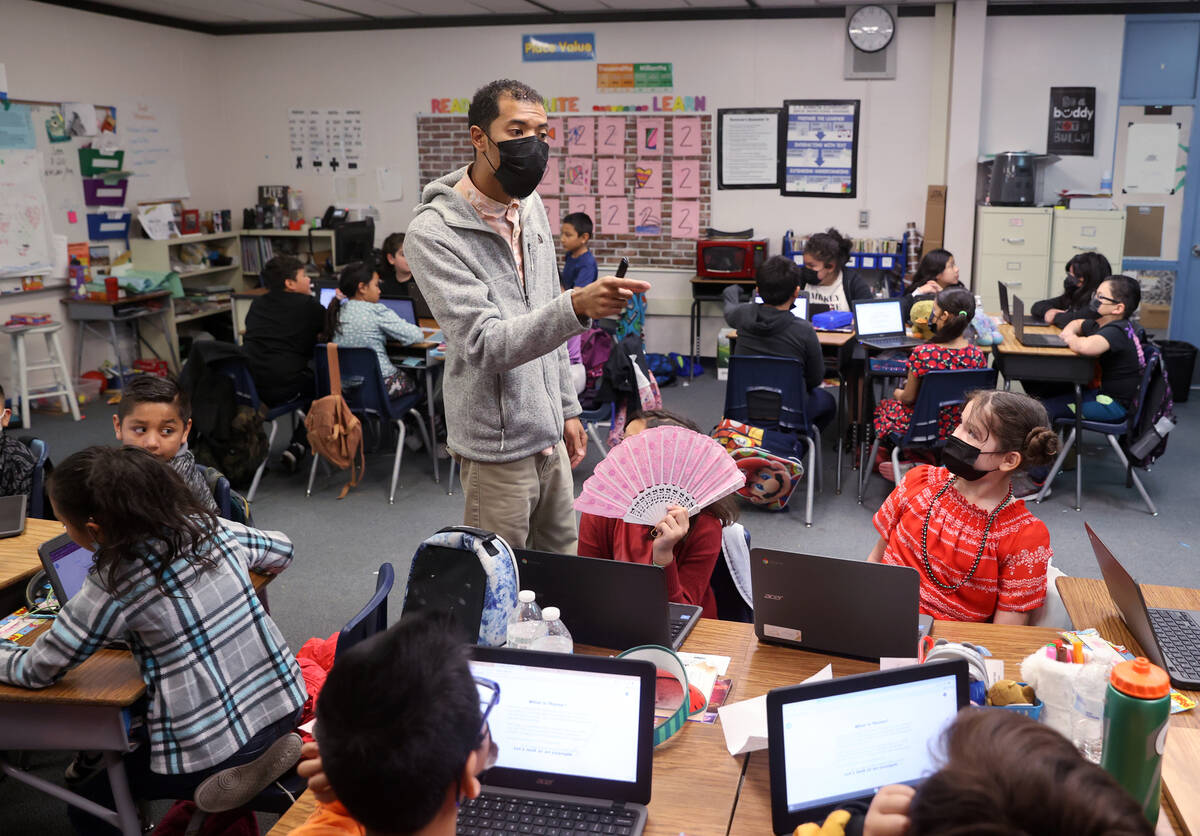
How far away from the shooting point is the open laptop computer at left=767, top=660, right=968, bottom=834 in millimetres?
1438

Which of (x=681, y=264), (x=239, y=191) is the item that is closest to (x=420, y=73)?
(x=239, y=191)

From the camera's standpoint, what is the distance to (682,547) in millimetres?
2416

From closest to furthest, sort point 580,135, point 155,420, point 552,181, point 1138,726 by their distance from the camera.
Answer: point 1138,726 < point 155,420 < point 580,135 < point 552,181

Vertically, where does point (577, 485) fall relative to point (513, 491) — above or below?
below

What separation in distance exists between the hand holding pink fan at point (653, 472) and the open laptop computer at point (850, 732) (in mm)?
786

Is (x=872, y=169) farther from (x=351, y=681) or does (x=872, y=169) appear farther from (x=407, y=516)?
(x=351, y=681)

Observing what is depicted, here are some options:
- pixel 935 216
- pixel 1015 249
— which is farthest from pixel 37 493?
pixel 1015 249

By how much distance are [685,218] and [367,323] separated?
359 cm

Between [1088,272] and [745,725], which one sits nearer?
[745,725]

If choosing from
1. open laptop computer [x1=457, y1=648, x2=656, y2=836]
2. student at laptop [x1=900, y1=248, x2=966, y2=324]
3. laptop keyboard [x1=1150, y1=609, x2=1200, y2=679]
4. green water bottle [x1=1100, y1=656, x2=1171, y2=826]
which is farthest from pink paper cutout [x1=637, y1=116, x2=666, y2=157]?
green water bottle [x1=1100, y1=656, x2=1171, y2=826]

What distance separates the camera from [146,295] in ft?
23.9

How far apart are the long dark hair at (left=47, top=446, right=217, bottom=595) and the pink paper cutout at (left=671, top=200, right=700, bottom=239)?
21.4 ft

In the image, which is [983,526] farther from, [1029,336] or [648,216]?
[648,216]

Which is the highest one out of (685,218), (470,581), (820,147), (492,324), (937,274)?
(820,147)
